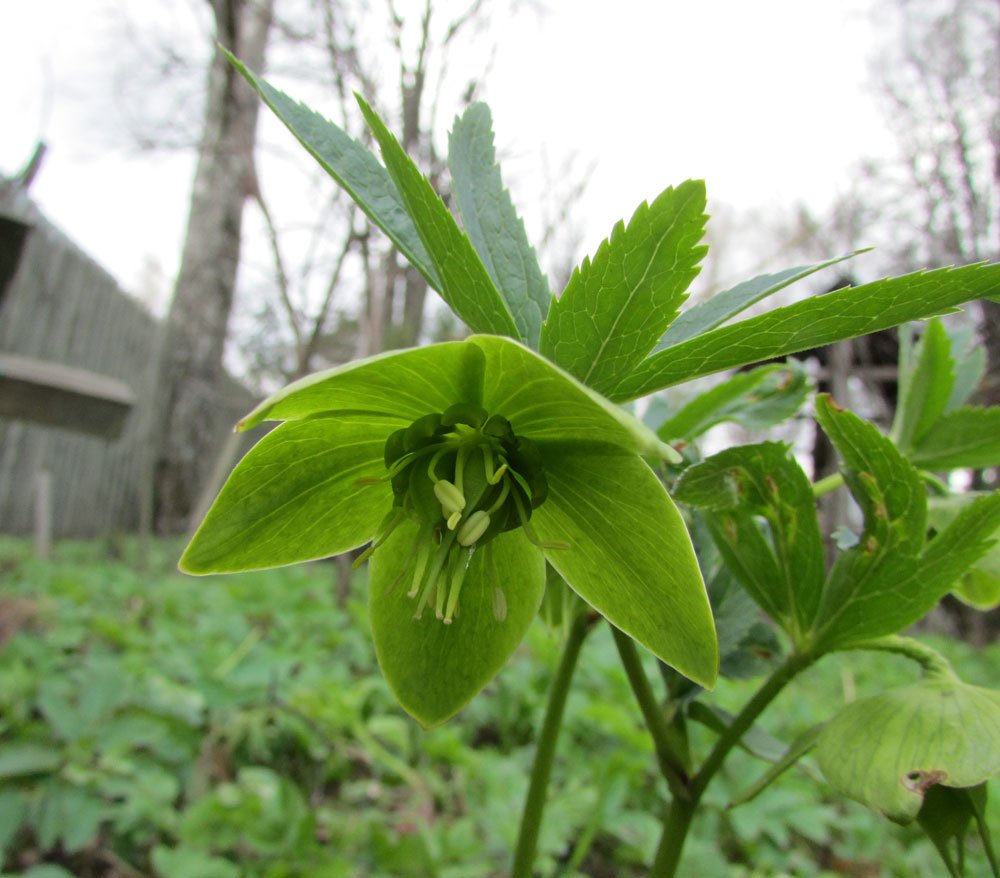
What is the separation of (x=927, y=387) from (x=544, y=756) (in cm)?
45

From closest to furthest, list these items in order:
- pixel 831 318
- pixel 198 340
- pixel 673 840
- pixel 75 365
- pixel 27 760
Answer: pixel 831 318 < pixel 673 840 < pixel 27 760 < pixel 198 340 < pixel 75 365

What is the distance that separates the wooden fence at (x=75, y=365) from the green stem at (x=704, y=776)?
3843mm

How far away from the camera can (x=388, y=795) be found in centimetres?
128

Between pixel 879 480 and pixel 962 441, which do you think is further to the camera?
pixel 962 441

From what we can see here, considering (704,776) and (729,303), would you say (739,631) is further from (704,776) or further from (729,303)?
(729,303)

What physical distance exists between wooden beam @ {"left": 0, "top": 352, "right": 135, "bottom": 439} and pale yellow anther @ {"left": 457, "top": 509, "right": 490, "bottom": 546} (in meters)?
1.32

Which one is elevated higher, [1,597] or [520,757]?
[1,597]

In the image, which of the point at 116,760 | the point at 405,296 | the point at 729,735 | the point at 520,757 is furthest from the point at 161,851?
the point at 405,296

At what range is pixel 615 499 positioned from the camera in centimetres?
43

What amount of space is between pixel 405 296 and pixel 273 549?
3163 mm

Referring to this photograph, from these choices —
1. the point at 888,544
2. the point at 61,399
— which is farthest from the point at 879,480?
the point at 61,399

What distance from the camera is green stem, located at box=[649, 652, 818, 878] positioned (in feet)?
1.48

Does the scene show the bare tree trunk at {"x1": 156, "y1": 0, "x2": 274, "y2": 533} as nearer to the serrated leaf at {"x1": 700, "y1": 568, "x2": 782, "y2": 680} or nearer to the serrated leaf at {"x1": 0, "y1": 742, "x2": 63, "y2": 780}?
the serrated leaf at {"x1": 0, "y1": 742, "x2": 63, "y2": 780}

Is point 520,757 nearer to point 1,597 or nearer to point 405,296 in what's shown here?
point 1,597
